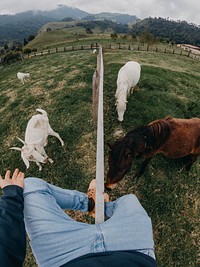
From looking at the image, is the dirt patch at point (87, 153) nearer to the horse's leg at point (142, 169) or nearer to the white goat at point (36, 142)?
the white goat at point (36, 142)

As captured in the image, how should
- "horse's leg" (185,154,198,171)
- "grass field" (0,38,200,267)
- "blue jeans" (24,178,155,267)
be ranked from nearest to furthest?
"blue jeans" (24,178,155,267) → "grass field" (0,38,200,267) → "horse's leg" (185,154,198,171)

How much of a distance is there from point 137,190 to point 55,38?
5669 centimetres

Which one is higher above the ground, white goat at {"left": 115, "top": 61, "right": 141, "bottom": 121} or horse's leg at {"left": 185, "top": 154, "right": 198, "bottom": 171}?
white goat at {"left": 115, "top": 61, "right": 141, "bottom": 121}

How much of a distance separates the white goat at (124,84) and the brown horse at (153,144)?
7.33ft

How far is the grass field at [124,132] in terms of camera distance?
5.60 m

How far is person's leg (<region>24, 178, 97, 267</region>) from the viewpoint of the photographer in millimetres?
2217

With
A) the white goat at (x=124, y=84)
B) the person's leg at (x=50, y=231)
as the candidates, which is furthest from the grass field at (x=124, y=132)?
the person's leg at (x=50, y=231)

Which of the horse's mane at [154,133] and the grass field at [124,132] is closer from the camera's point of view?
the horse's mane at [154,133]

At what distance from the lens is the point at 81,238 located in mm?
2279

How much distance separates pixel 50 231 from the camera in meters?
2.38

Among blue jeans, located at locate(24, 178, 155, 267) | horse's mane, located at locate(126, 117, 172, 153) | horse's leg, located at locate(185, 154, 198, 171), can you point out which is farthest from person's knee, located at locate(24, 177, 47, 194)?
horse's leg, located at locate(185, 154, 198, 171)

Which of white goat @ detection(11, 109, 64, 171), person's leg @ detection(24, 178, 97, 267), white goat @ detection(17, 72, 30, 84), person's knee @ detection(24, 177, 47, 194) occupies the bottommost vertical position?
white goat @ detection(11, 109, 64, 171)

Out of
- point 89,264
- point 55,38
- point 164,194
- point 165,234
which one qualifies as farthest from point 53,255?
point 55,38

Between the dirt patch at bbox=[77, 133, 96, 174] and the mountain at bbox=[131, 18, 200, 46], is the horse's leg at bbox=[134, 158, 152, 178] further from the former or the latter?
the mountain at bbox=[131, 18, 200, 46]
